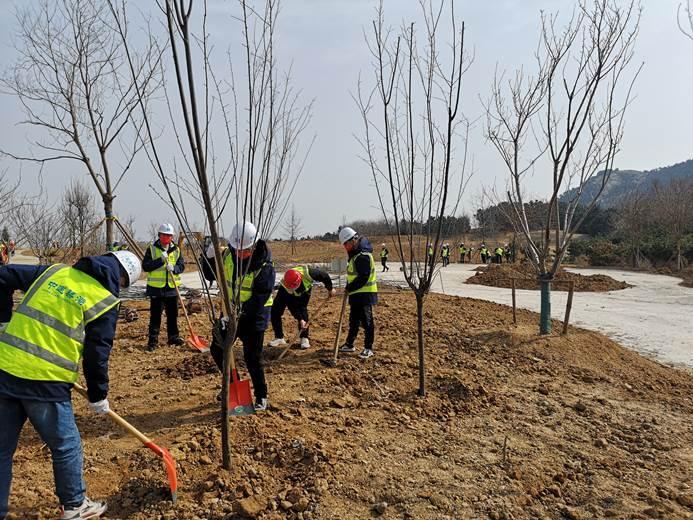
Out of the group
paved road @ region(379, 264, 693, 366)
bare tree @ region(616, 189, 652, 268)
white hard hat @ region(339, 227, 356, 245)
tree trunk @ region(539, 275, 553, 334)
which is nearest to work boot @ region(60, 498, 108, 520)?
white hard hat @ region(339, 227, 356, 245)

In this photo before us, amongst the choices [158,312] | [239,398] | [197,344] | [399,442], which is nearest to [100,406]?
[239,398]

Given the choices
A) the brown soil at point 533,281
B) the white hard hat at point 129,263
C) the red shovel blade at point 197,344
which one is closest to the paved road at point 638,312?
the brown soil at point 533,281

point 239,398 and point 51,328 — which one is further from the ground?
point 51,328

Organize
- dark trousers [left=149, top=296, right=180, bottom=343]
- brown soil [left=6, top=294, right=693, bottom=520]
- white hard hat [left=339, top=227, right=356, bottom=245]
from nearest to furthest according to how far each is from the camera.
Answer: brown soil [left=6, top=294, right=693, bottom=520] → white hard hat [left=339, top=227, right=356, bottom=245] → dark trousers [left=149, top=296, right=180, bottom=343]

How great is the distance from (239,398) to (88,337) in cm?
137

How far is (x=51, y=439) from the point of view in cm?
243

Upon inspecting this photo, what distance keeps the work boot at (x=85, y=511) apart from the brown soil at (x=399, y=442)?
8cm

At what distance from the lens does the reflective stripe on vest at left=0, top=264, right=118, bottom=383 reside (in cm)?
234

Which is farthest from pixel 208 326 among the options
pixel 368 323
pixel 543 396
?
pixel 543 396

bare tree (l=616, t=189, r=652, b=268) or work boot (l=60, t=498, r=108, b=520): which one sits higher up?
bare tree (l=616, t=189, r=652, b=268)

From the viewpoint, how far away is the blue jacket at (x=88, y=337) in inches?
92.4

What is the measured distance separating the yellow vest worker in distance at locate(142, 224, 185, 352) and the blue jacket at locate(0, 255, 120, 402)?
298cm

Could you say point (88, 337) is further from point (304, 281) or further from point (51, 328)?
point (304, 281)

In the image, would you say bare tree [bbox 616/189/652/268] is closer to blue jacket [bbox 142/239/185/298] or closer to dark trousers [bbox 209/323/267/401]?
blue jacket [bbox 142/239/185/298]
